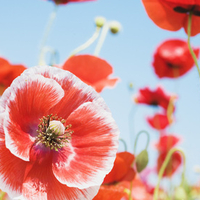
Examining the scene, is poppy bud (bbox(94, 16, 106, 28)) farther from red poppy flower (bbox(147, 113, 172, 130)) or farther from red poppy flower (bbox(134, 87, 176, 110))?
red poppy flower (bbox(134, 87, 176, 110))

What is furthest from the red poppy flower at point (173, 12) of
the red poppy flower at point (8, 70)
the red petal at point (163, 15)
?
the red poppy flower at point (8, 70)

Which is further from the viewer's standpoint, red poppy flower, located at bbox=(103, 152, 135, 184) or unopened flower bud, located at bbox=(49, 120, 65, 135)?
red poppy flower, located at bbox=(103, 152, 135, 184)

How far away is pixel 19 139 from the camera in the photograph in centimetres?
49

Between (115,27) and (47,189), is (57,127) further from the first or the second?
(115,27)

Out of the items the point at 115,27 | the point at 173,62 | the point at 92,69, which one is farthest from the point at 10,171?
the point at 173,62

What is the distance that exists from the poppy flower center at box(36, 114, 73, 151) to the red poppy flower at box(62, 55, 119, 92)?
24 centimetres

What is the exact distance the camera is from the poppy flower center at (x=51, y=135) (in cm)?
51

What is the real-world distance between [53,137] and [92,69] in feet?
1.13

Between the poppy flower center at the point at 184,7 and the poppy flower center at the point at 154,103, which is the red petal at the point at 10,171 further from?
the poppy flower center at the point at 154,103

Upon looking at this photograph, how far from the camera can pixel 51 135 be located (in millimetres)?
514

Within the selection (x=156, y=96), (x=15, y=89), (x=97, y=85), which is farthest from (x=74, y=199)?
(x=156, y=96)

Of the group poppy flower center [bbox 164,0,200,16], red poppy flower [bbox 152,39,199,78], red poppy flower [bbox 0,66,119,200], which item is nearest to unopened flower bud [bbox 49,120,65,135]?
red poppy flower [bbox 0,66,119,200]

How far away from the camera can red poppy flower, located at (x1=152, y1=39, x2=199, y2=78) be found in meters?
1.77

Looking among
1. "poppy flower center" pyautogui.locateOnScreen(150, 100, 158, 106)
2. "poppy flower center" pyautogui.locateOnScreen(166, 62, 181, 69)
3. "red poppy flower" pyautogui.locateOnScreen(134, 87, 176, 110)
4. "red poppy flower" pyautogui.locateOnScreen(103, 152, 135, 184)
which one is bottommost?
"poppy flower center" pyautogui.locateOnScreen(150, 100, 158, 106)
